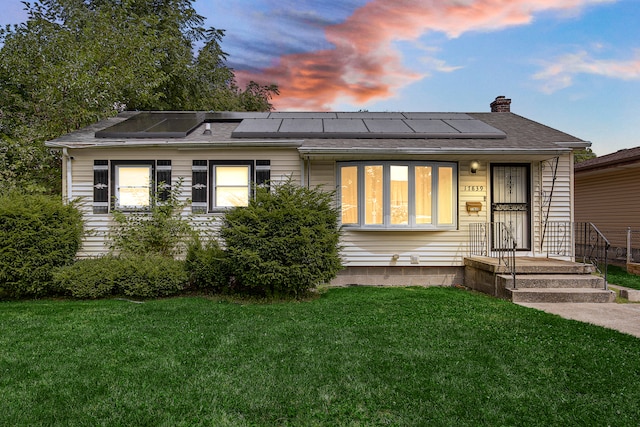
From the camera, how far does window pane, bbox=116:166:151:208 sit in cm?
784

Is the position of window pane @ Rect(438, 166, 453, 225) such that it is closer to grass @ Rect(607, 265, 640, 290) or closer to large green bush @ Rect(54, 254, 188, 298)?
grass @ Rect(607, 265, 640, 290)

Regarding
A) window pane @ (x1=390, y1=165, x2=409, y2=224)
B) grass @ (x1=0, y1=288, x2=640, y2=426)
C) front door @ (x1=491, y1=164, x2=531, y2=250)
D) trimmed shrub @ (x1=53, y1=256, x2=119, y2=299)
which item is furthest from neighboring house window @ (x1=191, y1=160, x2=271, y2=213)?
front door @ (x1=491, y1=164, x2=531, y2=250)

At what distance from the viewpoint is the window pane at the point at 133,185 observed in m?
7.84

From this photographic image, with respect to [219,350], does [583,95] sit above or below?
above

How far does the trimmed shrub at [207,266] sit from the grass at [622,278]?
8.38 metres

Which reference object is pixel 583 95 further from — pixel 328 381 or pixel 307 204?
pixel 328 381

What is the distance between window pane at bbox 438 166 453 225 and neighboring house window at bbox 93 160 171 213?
5.87 meters

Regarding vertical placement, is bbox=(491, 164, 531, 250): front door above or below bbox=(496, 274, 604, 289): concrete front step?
above

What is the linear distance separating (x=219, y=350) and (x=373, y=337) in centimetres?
174

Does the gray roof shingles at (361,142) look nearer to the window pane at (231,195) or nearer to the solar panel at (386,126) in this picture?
the solar panel at (386,126)

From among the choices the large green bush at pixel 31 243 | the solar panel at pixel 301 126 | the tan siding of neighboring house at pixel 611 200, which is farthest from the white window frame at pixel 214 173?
the tan siding of neighboring house at pixel 611 200

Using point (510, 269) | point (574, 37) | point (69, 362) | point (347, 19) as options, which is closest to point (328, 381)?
point (69, 362)

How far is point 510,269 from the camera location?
670cm

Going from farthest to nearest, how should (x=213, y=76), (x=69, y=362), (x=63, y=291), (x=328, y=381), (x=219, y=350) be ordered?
1. (x=213, y=76)
2. (x=63, y=291)
3. (x=219, y=350)
4. (x=69, y=362)
5. (x=328, y=381)
